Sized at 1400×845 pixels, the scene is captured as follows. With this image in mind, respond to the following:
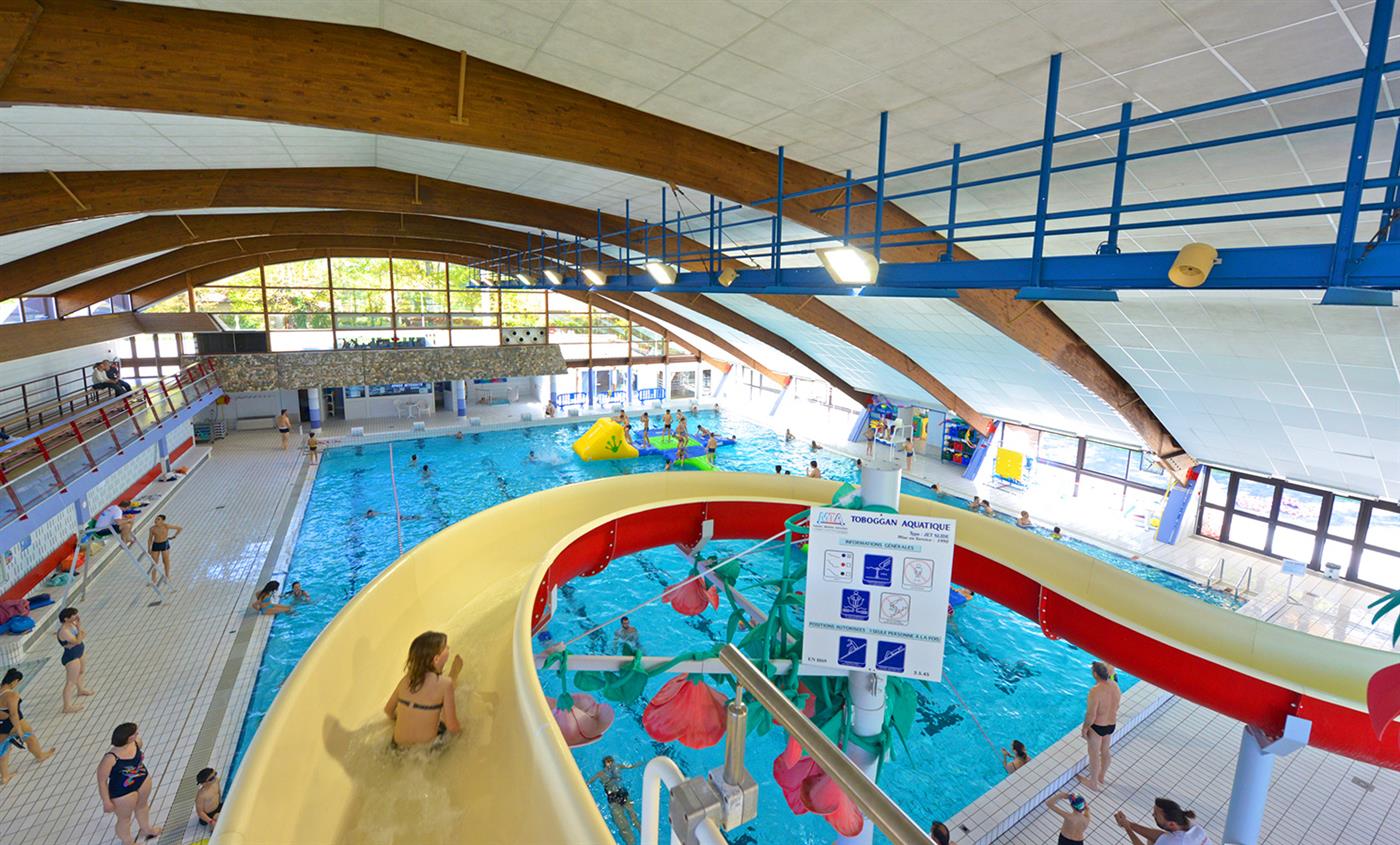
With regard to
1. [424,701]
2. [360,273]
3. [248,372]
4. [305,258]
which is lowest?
[424,701]

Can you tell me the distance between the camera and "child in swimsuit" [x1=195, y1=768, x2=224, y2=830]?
6.12m

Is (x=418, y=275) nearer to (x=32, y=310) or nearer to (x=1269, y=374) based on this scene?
(x=32, y=310)

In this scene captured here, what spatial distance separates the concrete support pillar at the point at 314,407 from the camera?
23000 mm

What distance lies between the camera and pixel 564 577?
5684mm

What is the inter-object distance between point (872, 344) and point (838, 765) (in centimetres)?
1670

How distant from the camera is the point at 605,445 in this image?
814 inches

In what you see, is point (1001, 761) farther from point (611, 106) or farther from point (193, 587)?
point (193, 587)

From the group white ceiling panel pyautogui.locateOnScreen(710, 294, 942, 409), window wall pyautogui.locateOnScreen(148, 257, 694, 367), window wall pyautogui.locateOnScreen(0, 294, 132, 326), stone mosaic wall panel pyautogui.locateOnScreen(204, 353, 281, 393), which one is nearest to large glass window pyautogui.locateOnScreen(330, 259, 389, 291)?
window wall pyautogui.locateOnScreen(148, 257, 694, 367)

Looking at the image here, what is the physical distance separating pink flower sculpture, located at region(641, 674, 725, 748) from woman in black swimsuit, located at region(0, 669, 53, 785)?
736cm

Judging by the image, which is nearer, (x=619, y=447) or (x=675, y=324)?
(x=619, y=447)

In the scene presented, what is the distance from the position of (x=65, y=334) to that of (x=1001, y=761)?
22792 millimetres

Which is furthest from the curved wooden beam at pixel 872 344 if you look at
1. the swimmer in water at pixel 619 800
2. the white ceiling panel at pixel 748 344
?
the swimmer in water at pixel 619 800

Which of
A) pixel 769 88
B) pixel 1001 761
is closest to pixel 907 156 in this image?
pixel 769 88

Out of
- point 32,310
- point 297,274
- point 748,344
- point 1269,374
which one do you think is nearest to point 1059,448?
point 1269,374
